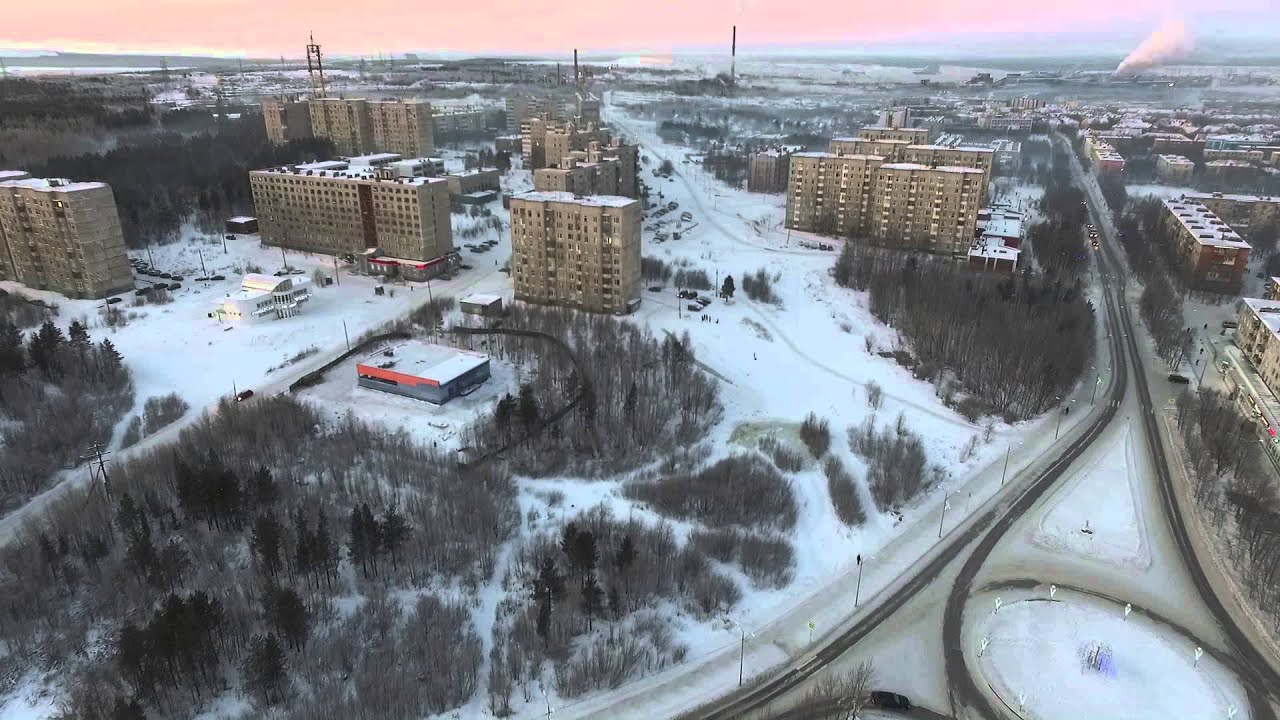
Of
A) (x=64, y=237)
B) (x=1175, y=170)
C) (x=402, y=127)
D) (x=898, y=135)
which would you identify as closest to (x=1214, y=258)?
(x=898, y=135)

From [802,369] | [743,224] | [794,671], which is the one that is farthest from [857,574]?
[743,224]

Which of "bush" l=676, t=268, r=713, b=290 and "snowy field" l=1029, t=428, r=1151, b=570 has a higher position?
"bush" l=676, t=268, r=713, b=290

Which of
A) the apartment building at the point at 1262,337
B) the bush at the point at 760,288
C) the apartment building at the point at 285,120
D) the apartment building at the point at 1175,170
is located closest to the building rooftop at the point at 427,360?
the bush at the point at 760,288

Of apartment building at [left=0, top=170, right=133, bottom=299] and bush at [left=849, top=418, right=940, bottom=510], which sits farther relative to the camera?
apartment building at [left=0, top=170, right=133, bottom=299]

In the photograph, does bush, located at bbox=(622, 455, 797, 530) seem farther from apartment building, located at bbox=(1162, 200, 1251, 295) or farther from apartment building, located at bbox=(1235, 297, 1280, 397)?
apartment building, located at bbox=(1162, 200, 1251, 295)

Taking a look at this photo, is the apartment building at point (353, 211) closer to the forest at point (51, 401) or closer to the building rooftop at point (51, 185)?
the building rooftop at point (51, 185)

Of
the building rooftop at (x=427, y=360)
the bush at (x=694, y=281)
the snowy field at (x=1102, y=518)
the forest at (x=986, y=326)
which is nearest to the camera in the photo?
the snowy field at (x=1102, y=518)

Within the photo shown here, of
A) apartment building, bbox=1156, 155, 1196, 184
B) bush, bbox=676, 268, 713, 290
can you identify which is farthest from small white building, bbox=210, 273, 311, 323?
apartment building, bbox=1156, 155, 1196, 184
